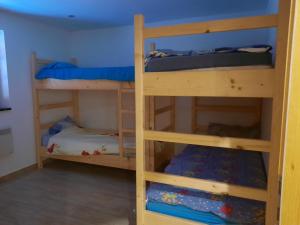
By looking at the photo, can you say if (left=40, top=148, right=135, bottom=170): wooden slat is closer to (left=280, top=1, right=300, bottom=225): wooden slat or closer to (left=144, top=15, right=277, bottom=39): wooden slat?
(left=144, top=15, right=277, bottom=39): wooden slat

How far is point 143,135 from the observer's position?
62.2 inches

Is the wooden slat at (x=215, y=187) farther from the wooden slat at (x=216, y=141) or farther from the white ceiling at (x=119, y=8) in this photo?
the white ceiling at (x=119, y=8)

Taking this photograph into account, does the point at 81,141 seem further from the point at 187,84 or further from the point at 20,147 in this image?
the point at 187,84

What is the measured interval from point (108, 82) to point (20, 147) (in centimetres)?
166

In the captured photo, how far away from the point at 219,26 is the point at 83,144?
253 centimetres

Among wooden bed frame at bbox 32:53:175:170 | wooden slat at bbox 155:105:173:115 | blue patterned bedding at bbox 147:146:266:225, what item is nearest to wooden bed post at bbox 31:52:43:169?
wooden bed frame at bbox 32:53:175:170

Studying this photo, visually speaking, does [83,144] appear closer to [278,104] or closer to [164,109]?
[164,109]

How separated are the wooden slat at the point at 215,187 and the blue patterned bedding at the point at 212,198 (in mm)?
212

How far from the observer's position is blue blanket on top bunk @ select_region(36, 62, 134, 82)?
285 cm

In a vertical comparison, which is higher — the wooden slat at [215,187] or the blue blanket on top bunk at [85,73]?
the blue blanket on top bunk at [85,73]

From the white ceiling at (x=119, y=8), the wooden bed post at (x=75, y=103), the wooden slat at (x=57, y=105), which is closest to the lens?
the white ceiling at (x=119, y=8)

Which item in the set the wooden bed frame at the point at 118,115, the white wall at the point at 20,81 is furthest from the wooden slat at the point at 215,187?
the white wall at the point at 20,81

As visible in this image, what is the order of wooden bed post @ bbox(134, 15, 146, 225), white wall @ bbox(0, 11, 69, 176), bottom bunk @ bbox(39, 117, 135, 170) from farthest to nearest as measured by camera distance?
white wall @ bbox(0, 11, 69, 176) < bottom bunk @ bbox(39, 117, 135, 170) < wooden bed post @ bbox(134, 15, 146, 225)

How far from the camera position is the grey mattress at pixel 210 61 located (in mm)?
1306
